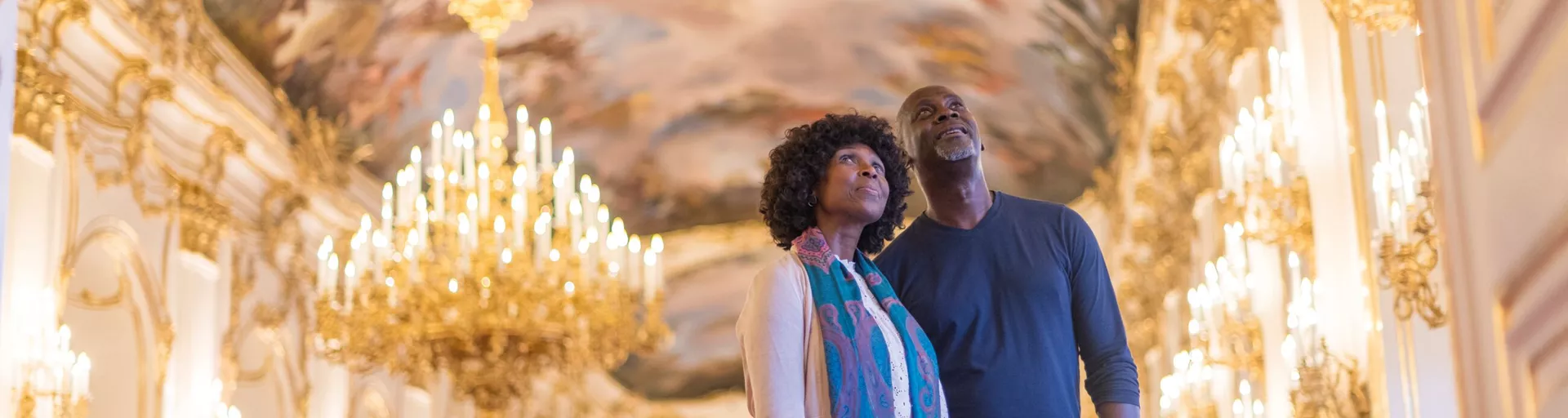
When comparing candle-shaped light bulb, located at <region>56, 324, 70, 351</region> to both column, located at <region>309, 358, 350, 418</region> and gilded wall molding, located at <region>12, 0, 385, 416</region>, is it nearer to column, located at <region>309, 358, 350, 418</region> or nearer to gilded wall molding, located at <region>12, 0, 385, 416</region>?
gilded wall molding, located at <region>12, 0, 385, 416</region>

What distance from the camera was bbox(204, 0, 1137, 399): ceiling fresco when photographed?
45.2 feet

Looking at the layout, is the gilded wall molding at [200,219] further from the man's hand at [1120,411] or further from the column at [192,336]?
the man's hand at [1120,411]

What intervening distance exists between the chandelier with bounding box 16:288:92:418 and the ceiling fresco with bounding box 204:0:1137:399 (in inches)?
142

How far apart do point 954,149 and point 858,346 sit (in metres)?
0.63


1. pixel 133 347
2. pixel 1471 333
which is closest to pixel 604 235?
pixel 133 347

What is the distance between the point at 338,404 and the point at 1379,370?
11.3 m

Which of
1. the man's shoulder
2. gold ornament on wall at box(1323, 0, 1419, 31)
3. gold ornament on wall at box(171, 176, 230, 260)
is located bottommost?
the man's shoulder

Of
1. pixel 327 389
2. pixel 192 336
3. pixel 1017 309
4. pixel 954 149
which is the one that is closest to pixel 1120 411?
pixel 1017 309

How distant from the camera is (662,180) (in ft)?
65.4

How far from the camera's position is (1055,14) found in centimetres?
1381

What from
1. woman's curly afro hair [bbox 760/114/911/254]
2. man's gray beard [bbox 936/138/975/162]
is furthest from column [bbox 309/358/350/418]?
man's gray beard [bbox 936/138/975/162]

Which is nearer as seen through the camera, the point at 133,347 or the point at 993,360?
the point at 993,360

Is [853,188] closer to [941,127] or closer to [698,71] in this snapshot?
[941,127]

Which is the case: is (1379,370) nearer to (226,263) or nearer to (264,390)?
(226,263)
